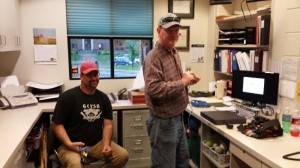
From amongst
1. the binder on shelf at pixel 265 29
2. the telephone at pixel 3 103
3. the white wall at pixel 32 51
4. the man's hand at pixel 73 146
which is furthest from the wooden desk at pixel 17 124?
the binder on shelf at pixel 265 29

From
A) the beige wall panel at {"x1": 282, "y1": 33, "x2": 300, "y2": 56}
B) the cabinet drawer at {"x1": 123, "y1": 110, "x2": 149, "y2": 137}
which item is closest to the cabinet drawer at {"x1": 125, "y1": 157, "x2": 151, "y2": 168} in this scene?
the cabinet drawer at {"x1": 123, "y1": 110, "x2": 149, "y2": 137}

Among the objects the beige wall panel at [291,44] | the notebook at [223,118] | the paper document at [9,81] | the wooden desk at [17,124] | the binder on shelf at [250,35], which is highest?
the binder on shelf at [250,35]

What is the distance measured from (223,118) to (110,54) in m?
1.83

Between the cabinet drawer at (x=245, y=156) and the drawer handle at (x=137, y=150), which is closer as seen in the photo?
the cabinet drawer at (x=245, y=156)

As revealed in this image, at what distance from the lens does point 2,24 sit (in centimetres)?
249

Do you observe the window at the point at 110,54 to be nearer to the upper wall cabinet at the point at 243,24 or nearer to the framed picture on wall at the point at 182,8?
Answer: the framed picture on wall at the point at 182,8

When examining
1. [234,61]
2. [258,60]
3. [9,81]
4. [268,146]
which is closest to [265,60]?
[258,60]

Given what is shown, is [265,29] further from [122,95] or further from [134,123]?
[122,95]

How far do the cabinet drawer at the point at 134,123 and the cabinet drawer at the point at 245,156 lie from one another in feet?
4.29

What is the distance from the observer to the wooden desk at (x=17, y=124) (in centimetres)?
172

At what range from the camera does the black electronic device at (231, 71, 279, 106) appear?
236cm

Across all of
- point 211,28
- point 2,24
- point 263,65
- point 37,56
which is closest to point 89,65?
point 2,24

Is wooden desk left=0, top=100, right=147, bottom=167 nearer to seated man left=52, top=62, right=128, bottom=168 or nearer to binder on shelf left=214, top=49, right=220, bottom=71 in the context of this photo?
seated man left=52, top=62, right=128, bottom=168

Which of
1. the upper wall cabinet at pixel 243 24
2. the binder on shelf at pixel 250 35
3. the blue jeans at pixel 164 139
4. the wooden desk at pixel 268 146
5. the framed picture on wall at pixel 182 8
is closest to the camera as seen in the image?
the wooden desk at pixel 268 146
